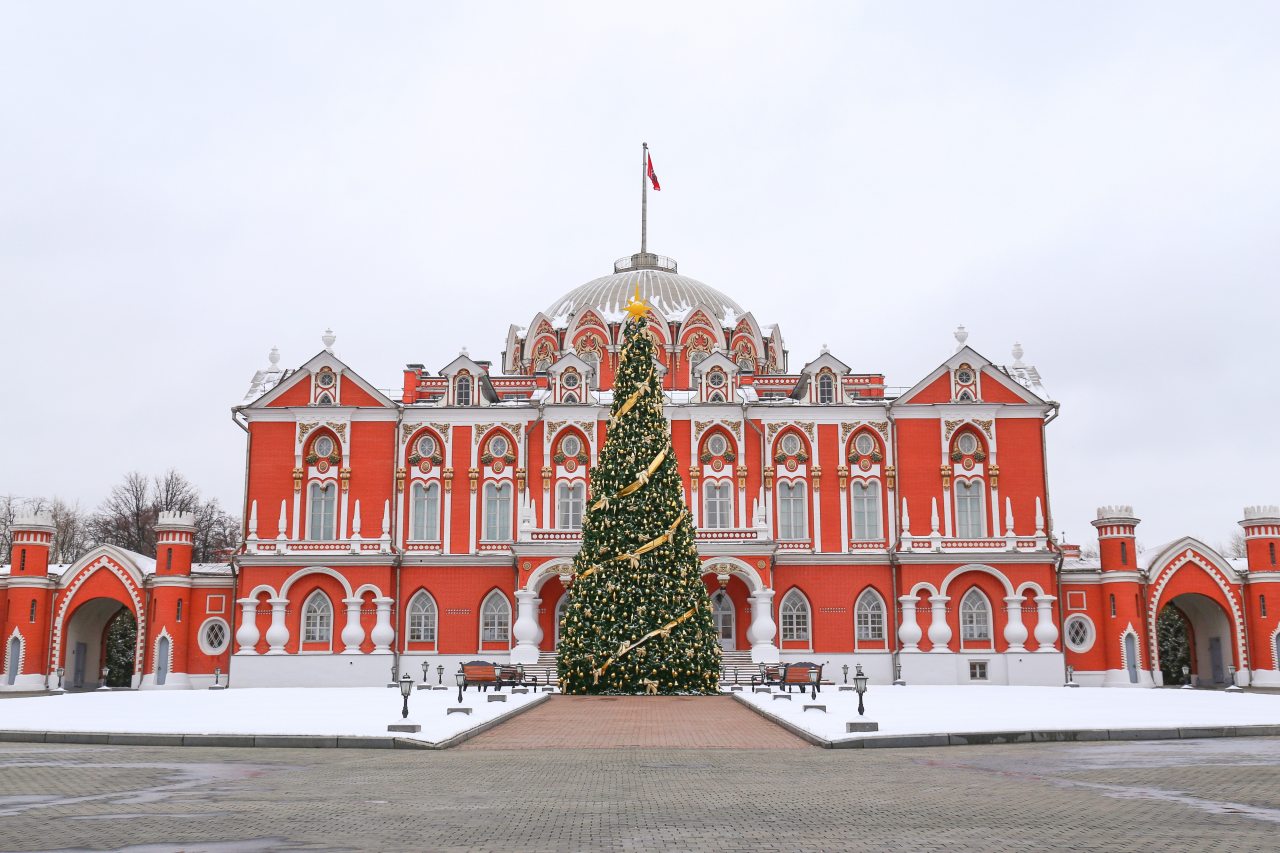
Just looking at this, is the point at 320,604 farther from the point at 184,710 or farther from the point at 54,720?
the point at 54,720

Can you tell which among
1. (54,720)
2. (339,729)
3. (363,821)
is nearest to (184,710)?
(54,720)

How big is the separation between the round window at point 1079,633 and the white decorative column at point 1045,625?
1921 mm

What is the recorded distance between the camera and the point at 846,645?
4641 centimetres

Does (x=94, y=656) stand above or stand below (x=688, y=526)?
below

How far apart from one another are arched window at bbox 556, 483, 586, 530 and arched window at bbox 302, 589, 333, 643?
8.87 m

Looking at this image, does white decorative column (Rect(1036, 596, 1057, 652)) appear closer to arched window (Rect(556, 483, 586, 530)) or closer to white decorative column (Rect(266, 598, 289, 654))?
arched window (Rect(556, 483, 586, 530))

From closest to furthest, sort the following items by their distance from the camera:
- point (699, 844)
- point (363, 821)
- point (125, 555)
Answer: point (699, 844) < point (363, 821) < point (125, 555)

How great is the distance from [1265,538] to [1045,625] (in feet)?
31.0

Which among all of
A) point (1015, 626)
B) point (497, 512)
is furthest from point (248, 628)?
point (1015, 626)

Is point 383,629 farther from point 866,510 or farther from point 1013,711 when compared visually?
point 1013,711

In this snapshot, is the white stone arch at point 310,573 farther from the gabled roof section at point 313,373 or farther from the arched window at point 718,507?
the arched window at point 718,507

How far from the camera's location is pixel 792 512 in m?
47.8

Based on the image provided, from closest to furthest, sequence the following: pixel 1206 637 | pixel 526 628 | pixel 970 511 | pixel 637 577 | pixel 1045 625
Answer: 1. pixel 637 577
2. pixel 526 628
3. pixel 1045 625
4. pixel 970 511
5. pixel 1206 637

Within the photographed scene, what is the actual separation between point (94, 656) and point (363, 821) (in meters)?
45.9
